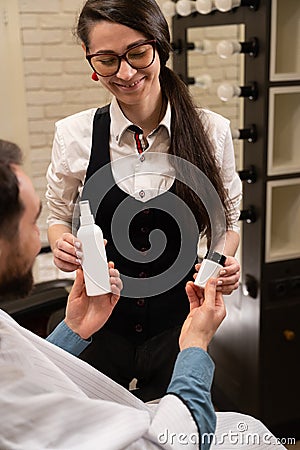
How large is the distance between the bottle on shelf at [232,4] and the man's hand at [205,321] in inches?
40.1

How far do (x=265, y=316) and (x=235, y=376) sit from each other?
1.08ft

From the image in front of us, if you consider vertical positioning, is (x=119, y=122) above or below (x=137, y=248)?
above

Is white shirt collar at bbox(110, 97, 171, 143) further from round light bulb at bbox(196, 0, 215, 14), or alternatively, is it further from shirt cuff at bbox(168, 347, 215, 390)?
round light bulb at bbox(196, 0, 215, 14)

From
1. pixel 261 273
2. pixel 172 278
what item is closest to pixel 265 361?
pixel 261 273

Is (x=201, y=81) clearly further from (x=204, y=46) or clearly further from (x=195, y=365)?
(x=195, y=365)

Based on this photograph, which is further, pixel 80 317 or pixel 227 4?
pixel 227 4

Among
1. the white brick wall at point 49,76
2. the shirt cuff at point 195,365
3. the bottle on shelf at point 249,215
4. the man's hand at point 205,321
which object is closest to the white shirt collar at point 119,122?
the man's hand at point 205,321

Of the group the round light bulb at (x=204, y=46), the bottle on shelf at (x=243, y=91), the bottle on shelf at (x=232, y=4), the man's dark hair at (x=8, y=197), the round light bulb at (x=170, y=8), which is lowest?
the man's dark hair at (x=8, y=197)

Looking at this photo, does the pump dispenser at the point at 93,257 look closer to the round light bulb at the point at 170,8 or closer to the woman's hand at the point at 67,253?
the woman's hand at the point at 67,253

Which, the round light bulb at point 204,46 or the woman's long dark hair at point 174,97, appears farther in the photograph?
the round light bulb at point 204,46

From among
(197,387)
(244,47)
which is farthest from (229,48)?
(197,387)

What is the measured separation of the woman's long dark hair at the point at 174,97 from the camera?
3.45ft

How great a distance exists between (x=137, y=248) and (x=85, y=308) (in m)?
0.21

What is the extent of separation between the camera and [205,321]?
88 centimetres
